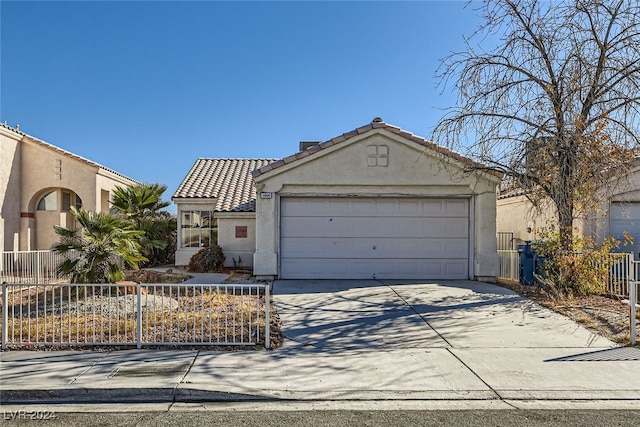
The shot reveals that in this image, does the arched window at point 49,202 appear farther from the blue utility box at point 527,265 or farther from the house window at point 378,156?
the blue utility box at point 527,265

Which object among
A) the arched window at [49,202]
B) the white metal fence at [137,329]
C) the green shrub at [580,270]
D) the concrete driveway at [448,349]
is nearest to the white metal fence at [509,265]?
the green shrub at [580,270]

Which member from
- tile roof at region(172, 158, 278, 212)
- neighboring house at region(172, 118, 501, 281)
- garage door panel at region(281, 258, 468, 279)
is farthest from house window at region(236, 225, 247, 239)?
garage door panel at region(281, 258, 468, 279)

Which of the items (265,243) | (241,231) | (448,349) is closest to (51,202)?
(241,231)

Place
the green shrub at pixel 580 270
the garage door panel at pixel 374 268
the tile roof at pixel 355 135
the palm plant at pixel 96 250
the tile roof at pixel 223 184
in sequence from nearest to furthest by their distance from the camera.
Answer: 1. the palm plant at pixel 96 250
2. the green shrub at pixel 580 270
3. the tile roof at pixel 355 135
4. the garage door panel at pixel 374 268
5. the tile roof at pixel 223 184

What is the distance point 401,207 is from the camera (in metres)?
12.8

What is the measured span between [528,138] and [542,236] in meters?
2.70

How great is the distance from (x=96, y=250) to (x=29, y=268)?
5604mm

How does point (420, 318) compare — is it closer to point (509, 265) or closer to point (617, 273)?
point (617, 273)

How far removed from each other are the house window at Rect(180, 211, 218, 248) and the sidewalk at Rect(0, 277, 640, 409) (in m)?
9.12

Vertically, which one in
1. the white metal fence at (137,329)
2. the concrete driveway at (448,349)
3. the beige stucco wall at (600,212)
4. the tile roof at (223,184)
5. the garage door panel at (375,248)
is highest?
the tile roof at (223,184)

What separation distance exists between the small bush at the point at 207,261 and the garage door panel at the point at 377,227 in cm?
367

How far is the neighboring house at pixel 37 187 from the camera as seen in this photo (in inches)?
631

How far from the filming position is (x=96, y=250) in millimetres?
9141

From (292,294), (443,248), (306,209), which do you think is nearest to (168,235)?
(306,209)
